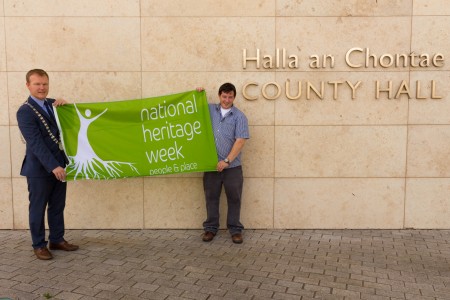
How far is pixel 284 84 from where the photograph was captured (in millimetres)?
6113

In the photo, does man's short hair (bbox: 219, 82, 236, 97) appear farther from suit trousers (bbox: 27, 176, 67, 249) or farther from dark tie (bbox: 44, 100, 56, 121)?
suit trousers (bbox: 27, 176, 67, 249)

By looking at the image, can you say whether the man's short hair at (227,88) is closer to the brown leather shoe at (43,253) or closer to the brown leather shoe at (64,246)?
the brown leather shoe at (64,246)

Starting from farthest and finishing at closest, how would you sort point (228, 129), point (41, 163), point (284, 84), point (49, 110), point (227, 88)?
point (284, 84) < point (228, 129) < point (227, 88) < point (49, 110) < point (41, 163)

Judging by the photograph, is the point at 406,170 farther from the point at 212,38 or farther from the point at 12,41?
the point at 12,41

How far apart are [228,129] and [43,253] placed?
255 cm

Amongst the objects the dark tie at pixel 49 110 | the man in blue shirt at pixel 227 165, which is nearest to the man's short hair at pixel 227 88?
the man in blue shirt at pixel 227 165

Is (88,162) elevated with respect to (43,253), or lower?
elevated

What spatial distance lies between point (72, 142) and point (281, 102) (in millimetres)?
2695

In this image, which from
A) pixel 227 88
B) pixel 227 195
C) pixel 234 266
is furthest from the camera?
pixel 227 195

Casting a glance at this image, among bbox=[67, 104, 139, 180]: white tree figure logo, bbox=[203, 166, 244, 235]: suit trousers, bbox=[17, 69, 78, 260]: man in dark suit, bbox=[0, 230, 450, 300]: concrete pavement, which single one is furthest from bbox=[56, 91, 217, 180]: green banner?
bbox=[0, 230, 450, 300]: concrete pavement

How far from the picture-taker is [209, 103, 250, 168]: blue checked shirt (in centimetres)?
572

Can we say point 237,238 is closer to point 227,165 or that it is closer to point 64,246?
point 227,165

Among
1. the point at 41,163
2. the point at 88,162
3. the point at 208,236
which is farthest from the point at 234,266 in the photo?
the point at 41,163

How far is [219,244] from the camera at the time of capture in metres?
5.70
